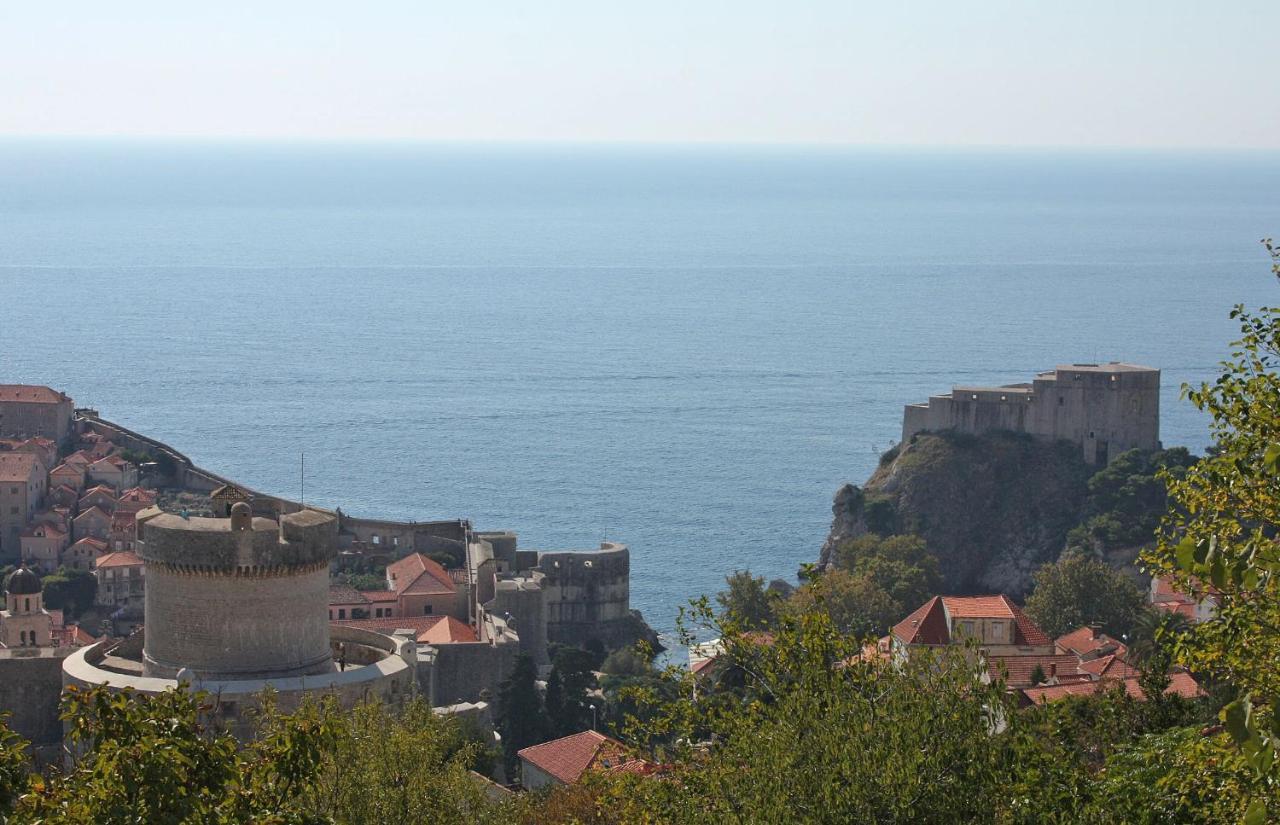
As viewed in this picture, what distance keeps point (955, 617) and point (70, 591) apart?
30.7 metres

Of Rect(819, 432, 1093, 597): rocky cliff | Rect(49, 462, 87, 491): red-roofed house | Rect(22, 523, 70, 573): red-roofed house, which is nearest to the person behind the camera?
Rect(22, 523, 70, 573): red-roofed house

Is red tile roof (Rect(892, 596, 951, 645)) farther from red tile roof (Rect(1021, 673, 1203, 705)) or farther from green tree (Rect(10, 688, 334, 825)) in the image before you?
green tree (Rect(10, 688, 334, 825))

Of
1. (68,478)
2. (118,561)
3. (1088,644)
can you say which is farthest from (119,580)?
(1088,644)

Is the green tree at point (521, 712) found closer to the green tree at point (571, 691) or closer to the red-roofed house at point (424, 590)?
the green tree at point (571, 691)

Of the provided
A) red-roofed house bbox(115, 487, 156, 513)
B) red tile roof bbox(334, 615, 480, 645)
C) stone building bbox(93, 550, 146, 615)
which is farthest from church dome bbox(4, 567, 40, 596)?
red-roofed house bbox(115, 487, 156, 513)

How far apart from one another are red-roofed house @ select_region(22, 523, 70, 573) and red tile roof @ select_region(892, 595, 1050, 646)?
34389 millimetres

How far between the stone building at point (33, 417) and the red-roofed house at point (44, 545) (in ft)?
40.9

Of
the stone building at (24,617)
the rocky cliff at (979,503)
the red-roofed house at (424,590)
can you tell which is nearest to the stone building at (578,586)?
the red-roofed house at (424,590)

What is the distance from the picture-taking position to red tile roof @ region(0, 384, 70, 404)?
85.4 metres

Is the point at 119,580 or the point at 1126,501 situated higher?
the point at 1126,501

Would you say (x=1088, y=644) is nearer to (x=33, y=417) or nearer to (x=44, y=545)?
(x=44, y=545)

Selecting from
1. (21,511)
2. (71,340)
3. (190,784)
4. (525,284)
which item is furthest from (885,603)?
(525,284)

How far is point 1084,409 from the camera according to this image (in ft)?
245

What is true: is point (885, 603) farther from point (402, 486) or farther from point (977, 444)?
point (402, 486)
